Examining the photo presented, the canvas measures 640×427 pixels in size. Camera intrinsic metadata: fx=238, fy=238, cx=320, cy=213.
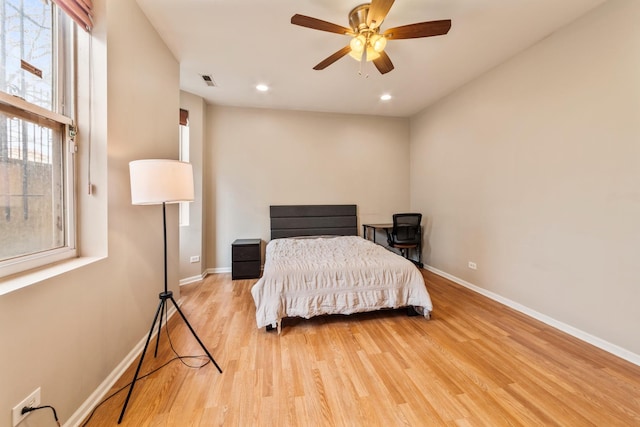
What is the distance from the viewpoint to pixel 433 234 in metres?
4.12

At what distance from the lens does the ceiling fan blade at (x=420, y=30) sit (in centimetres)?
177

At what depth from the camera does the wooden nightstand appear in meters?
3.74

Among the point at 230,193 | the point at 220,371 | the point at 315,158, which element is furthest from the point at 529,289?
the point at 230,193

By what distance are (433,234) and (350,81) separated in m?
2.80

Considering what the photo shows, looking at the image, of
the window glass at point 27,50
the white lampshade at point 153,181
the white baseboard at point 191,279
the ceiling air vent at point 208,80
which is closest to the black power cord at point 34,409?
the white lampshade at point 153,181

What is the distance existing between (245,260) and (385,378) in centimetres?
270

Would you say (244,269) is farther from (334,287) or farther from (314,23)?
(314,23)

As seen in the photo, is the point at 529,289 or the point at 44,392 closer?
the point at 44,392

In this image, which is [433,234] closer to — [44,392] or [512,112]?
[512,112]

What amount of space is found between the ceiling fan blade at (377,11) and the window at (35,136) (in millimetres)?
1985

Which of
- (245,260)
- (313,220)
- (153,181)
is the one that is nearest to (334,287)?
(153,181)

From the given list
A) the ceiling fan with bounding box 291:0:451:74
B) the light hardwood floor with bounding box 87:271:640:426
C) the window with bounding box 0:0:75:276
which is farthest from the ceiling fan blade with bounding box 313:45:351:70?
the light hardwood floor with bounding box 87:271:640:426

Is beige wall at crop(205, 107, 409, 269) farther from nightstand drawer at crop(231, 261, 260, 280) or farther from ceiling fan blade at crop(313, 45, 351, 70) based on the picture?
ceiling fan blade at crop(313, 45, 351, 70)

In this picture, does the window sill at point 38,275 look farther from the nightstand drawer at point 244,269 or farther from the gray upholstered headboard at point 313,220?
the gray upholstered headboard at point 313,220
